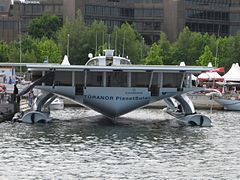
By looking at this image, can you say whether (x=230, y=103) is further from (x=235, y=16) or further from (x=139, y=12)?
(x=235, y=16)

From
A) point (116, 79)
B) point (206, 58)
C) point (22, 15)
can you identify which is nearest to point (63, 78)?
point (116, 79)

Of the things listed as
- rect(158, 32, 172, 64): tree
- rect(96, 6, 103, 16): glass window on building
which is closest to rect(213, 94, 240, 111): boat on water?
rect(158, 32, 172, 64): tree

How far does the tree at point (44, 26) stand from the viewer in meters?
145

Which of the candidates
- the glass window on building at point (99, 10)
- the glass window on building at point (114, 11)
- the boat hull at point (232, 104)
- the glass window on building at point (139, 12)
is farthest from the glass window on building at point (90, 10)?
the boat hull at point (232, 104)

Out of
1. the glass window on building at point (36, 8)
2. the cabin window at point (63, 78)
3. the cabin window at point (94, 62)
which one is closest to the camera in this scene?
the cabin window at point (63, 78)

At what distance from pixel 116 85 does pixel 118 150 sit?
15884 millimetres

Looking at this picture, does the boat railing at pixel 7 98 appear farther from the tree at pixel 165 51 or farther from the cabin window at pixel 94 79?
the tree at pixel 165 51

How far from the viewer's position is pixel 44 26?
146 meters

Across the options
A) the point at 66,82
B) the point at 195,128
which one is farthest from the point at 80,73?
the point at 195,128

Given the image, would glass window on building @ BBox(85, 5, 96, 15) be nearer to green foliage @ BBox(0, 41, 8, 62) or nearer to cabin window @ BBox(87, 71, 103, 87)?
green foliage @ BBox(0, 41, 8, 62)

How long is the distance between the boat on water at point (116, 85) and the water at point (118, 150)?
1491 mm

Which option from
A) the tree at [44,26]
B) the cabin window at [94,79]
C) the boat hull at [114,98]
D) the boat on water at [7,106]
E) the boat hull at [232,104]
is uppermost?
the tree at [44,26]

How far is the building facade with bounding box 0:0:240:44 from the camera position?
151625mm

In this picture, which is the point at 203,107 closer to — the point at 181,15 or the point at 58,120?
the point at 58,120
